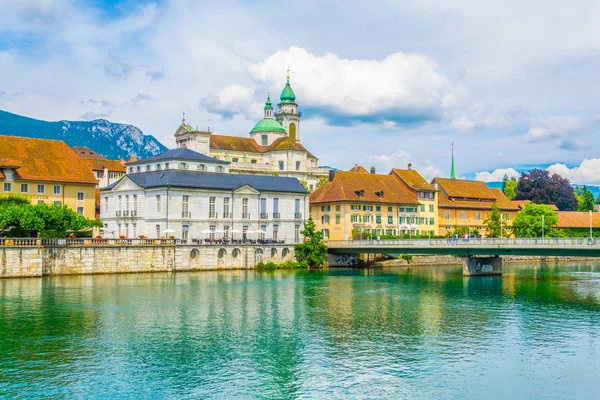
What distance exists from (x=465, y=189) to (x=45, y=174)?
6519 centimetres

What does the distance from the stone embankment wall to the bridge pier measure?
2136 centimetres

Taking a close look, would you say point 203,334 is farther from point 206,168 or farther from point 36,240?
point 206,168

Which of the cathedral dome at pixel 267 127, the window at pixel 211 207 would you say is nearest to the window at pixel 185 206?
the window at pixel 211 207

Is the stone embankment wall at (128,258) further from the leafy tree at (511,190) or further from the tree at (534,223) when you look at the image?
the leafy tree at (511,190)

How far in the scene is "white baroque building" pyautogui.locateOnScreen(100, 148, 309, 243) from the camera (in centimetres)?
8225

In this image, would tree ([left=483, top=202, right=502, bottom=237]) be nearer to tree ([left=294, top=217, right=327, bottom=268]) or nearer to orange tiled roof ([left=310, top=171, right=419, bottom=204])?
orange tiled roof ([left=310, top=171, right=419, bottom=204])

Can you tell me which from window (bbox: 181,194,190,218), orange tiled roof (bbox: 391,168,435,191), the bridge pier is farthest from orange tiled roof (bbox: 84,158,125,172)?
the bridge pier

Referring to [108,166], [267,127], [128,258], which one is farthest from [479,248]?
[267,127]

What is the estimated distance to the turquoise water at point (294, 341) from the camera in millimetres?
29469

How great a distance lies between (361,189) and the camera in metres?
102

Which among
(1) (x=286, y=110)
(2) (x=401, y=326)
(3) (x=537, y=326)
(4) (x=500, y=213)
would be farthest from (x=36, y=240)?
(1) (x=286, y=110)

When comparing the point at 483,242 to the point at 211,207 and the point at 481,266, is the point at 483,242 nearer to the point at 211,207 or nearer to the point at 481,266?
the point at 481,266

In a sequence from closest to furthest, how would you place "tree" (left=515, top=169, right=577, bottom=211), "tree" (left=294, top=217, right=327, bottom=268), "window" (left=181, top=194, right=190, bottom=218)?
"window" (left=181, top=194, right=190, bottom=218) < "tree" (left=294, top=217, right=327, bottom=268) < "tree" (left=515, top=169, right=577, bottom=211)

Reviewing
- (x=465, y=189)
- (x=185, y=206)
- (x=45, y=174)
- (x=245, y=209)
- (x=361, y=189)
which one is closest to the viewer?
(x=185, y=206)
